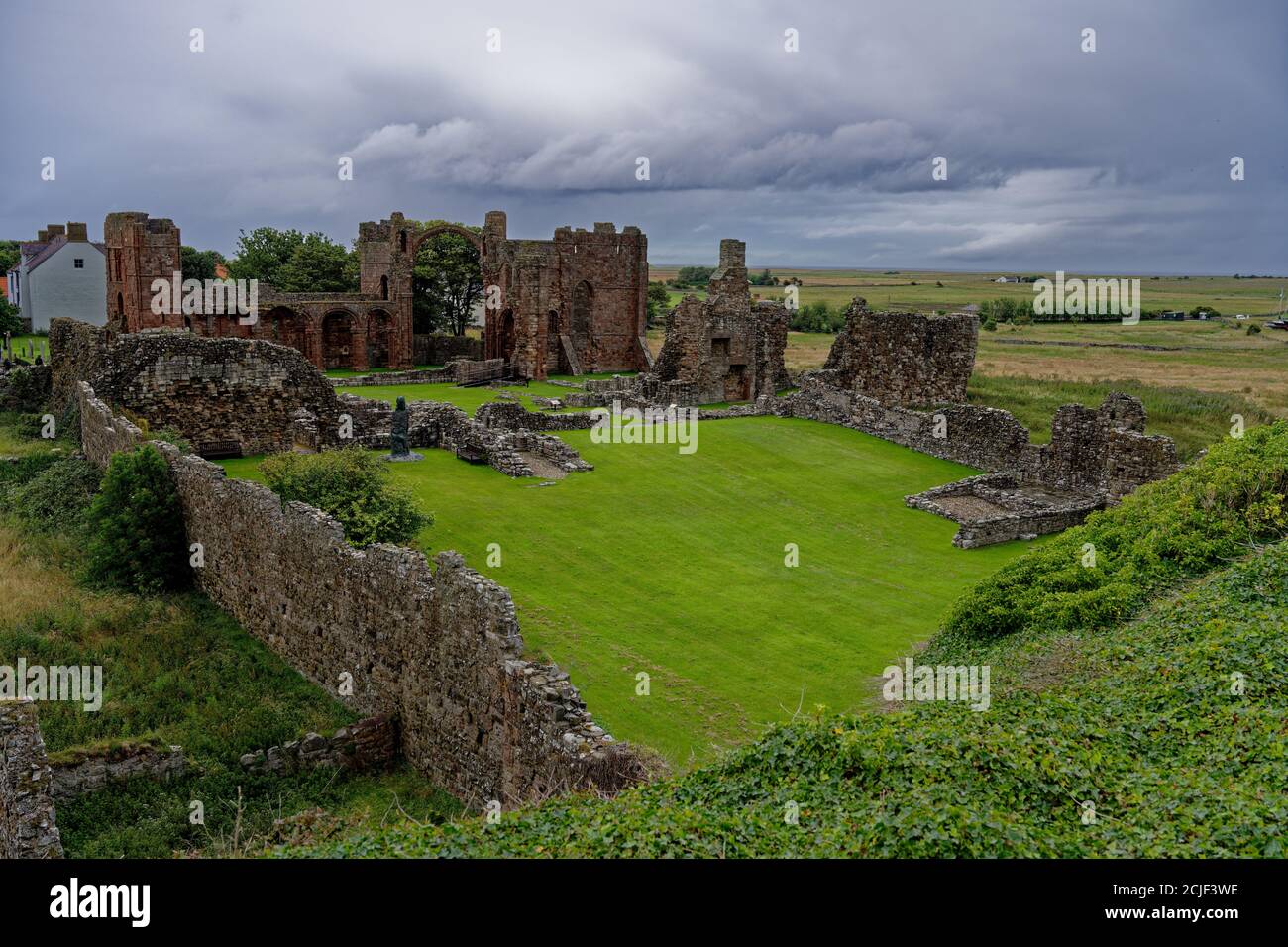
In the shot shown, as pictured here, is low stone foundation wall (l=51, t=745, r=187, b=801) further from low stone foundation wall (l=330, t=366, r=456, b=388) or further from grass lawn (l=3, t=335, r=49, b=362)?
grass lawn (l=3, t=335, r=49, b=362)

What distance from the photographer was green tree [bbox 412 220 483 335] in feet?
239

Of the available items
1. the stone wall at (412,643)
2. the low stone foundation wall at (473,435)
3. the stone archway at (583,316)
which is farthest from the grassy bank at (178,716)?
the stone archway at (583,316)

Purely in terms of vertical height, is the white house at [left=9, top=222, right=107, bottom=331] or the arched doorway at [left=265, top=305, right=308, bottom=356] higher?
the white house at [left=9, top=222, right=107, bottom=331]

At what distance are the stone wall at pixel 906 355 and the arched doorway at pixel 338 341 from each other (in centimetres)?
2884

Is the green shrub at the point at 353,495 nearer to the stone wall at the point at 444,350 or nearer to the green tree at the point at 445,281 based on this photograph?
the stone wall at the point at 444,350

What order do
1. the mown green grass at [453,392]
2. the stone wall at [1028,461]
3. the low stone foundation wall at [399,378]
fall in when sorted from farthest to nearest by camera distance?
the low stone foundation wall at [399,378] → the mown green grass at [453,392] → the stone wall at [1028,461]

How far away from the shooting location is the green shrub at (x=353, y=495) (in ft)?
59.1

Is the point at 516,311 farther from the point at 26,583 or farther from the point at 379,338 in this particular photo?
the point at 26,583

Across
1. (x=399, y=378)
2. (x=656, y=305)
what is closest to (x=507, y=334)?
(x=399, y=378)

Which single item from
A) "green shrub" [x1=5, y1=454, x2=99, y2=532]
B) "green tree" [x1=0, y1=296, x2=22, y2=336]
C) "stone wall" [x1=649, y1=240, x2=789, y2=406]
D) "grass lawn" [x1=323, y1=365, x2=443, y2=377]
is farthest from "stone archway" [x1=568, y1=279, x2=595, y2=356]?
"green tree" [x1=0, y1=296, x2=22, y2=336]

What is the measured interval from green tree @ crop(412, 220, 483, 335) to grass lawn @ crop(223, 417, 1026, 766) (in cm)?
4582

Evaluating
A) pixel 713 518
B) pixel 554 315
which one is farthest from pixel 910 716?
pixel 554 315
